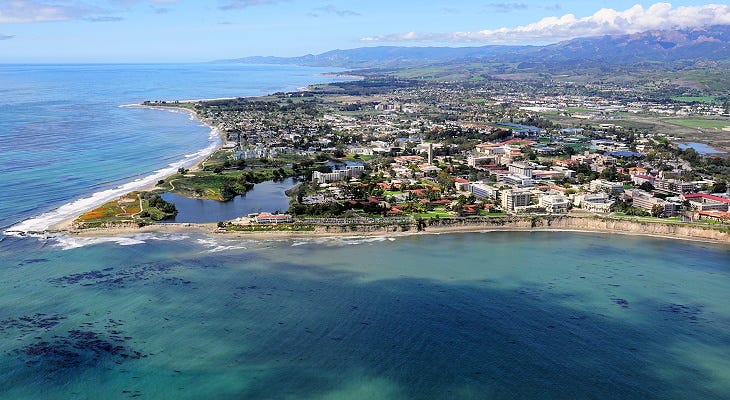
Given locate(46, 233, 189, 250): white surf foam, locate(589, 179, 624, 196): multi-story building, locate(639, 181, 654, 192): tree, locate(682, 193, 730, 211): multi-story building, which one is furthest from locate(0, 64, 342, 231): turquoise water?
locate(682, 193, 730, 211): multi-story building

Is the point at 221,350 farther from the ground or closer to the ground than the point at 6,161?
closer to the ground

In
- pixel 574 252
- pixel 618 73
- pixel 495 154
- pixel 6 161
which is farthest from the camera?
pixel 618 73

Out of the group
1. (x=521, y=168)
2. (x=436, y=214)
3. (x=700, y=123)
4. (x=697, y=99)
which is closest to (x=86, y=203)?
(x=436, y=214)

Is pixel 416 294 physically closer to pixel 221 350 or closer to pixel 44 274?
pixel 221 350

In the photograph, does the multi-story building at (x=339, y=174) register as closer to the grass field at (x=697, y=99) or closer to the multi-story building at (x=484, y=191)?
the multi-story building at (x=484, y=191)

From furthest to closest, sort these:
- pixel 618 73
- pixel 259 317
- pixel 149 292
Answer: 1. pixel 618 73
2. pixel 149 292
3. pixel 259 317

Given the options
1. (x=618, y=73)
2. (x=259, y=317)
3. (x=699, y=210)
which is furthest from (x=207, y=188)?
(x=618, y=73)

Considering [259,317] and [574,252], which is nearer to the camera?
[259,317]
